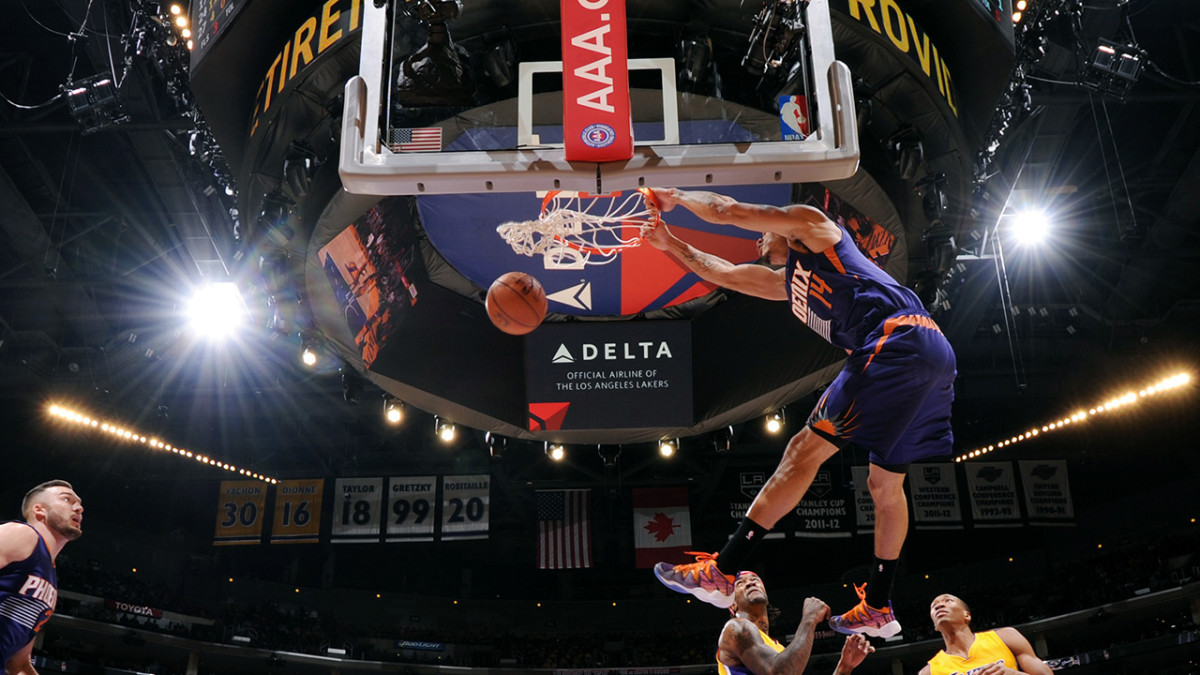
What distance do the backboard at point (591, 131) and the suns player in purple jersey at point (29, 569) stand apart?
2429 millimetres

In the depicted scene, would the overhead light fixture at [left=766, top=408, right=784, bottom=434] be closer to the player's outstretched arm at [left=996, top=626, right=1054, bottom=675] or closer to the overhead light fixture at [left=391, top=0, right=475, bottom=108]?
the player's outstretched arm at [left=996, top=626, right=1054, bottom=675]

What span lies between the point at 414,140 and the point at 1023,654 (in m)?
4.76

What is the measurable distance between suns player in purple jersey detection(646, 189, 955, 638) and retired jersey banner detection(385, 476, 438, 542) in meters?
15.2

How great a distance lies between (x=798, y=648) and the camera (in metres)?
4.46

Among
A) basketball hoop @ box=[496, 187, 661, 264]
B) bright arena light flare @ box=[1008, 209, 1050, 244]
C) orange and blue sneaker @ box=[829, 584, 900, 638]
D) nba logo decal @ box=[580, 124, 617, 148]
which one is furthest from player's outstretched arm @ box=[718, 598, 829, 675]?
bright arena light flare @ box=[1008, 209, 1050, 244]

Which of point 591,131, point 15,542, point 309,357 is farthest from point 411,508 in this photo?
point 591,131

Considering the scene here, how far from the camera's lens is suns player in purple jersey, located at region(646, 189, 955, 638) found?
12.0 ft

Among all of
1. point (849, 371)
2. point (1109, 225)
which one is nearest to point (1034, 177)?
point (1109, 225)

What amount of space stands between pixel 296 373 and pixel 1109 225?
45.7ft

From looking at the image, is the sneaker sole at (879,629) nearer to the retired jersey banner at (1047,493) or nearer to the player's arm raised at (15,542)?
the player's arm raised at (15,542)

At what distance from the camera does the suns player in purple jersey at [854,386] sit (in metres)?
3.66

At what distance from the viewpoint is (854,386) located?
3672 millimetres

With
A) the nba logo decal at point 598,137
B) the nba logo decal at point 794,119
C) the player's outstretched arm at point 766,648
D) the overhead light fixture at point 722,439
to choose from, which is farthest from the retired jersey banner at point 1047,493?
the nba logo decal at point 598,137

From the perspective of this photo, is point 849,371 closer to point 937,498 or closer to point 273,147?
point 273,147
